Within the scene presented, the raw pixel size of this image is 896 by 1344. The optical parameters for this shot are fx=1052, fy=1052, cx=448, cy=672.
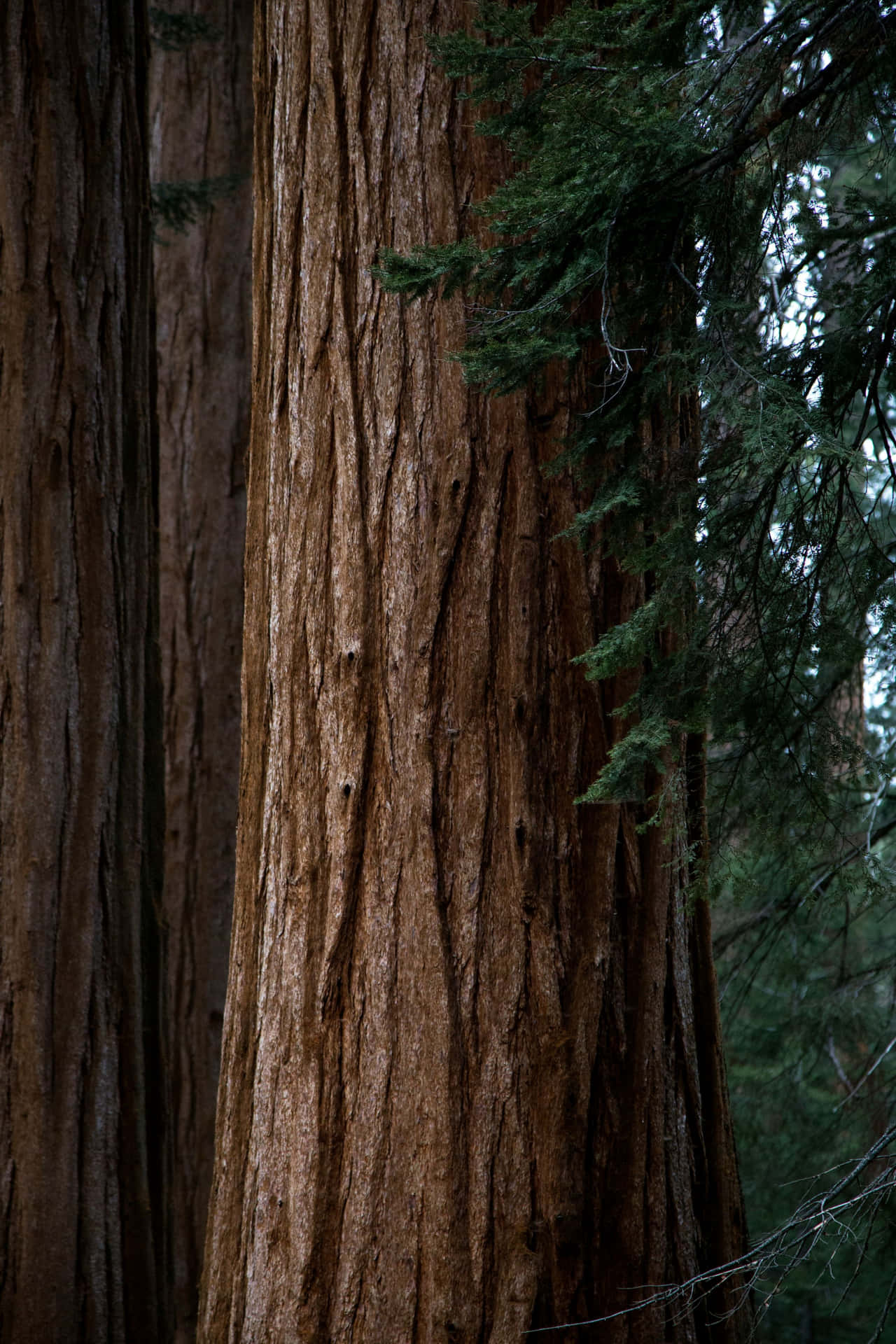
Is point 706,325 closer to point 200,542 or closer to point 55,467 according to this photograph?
point 55,467

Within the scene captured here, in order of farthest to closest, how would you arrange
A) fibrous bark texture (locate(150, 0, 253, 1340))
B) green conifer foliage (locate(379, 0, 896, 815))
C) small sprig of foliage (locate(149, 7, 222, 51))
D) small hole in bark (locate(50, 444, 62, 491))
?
small sprig of foliage (locate(149, 7, 222, 51))
fibrous bark texture (locate(150, 0, 253, 1340))
small hole in bark (locate(50, 444, 62, 491))
green conifer foliage (locate(379, 0, 896, 815))

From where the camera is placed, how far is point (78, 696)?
11.6ft

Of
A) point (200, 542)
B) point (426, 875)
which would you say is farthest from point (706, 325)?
point (200, 542)

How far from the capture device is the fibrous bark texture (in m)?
5.70

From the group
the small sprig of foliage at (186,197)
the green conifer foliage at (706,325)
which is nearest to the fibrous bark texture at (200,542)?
the small sprig of foliage at (186,197)

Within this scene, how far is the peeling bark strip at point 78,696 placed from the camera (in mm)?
3242

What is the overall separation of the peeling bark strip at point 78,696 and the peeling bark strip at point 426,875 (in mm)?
1154

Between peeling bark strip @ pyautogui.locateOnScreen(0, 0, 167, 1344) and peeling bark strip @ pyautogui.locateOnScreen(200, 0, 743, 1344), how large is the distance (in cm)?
115

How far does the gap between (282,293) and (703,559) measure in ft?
3.83

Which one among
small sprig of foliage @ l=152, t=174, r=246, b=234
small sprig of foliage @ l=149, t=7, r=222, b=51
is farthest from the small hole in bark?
small sprig of foliage @ l=149, t=7, r=222, b=51

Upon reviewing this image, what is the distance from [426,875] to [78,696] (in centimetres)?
187

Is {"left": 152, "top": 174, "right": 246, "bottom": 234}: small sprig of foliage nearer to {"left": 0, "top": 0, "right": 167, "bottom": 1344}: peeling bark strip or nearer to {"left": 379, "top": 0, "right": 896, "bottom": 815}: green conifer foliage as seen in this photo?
{"left": 0, "top": 0, "right": 167, "bottom": 1344}: peeling bark strip

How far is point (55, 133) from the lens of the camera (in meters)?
3.73

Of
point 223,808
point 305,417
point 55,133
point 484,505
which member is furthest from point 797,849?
point 223,808
